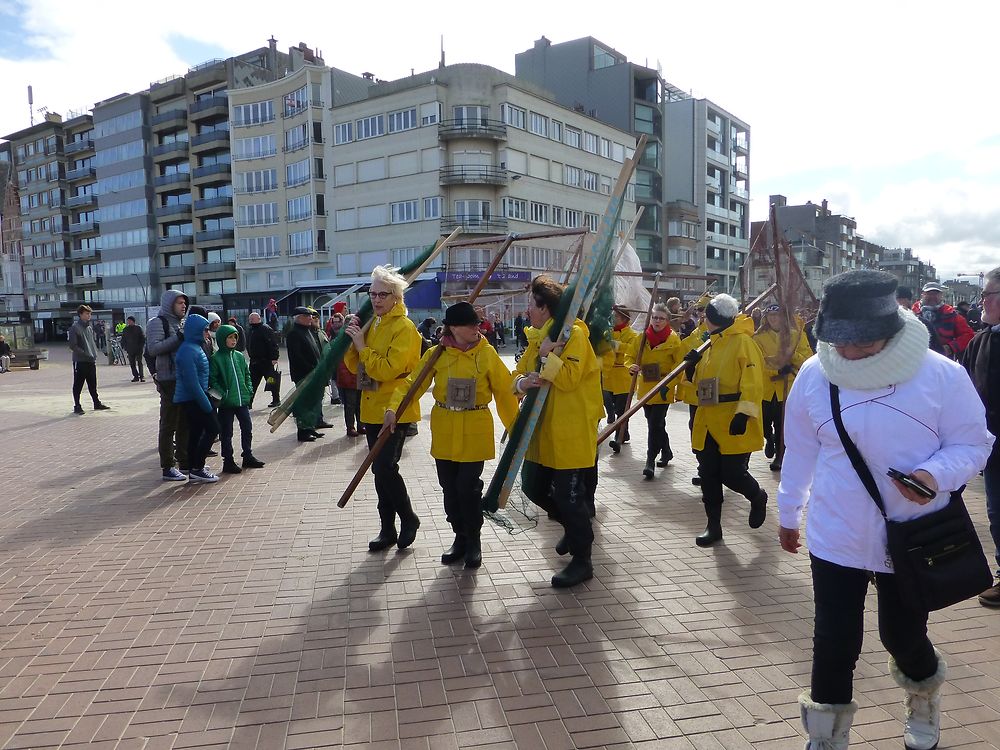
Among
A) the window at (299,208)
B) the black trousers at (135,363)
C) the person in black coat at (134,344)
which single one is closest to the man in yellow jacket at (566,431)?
the person in black coat at (134,344)

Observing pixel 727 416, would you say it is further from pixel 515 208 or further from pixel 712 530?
pixel 515 208

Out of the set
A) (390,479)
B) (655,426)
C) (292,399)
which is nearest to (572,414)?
(390,479)

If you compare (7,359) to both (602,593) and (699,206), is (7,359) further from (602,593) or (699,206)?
(699,206)

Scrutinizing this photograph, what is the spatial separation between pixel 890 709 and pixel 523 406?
245 cm

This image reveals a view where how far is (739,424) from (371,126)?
4333 centimetres

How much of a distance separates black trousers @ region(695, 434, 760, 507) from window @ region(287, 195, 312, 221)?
45627 mm

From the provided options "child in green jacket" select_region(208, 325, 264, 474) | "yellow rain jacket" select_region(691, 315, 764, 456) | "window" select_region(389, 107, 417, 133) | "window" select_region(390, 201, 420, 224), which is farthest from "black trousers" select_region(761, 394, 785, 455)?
"window" select_region(389, 107, 417, 133)

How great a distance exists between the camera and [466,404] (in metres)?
4.46

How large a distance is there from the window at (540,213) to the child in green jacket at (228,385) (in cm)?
3804

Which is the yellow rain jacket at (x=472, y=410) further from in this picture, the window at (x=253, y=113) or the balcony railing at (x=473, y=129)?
the window at (x=253, y=113)

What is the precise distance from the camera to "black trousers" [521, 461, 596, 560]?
14.2 ft

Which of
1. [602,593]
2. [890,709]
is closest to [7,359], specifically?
[602,593]

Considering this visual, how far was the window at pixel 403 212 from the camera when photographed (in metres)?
42.6

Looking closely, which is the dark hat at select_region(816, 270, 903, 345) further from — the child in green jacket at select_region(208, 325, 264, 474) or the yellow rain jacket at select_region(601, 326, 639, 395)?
the child in green jacket at select_region(208, 325, 264, 474)
